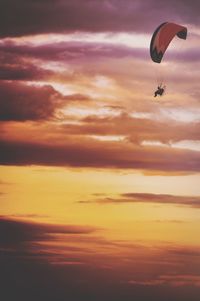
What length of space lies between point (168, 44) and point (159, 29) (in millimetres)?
1564

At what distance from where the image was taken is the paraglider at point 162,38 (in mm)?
69125

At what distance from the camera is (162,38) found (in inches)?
2724

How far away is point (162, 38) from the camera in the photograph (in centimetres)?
6919

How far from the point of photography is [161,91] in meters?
71.4

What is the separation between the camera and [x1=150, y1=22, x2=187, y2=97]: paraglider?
69.1 m

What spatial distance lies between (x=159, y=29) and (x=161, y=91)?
555 centimetres

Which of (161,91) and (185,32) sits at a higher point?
(185,32)

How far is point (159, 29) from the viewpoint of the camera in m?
69.6

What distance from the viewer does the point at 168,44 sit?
70062 mm

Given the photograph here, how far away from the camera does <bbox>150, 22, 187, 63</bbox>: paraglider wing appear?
227ft

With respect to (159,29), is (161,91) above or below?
below

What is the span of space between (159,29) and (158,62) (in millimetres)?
3109

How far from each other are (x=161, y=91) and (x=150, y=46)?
424 centimetres

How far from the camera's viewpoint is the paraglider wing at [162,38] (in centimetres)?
6912
